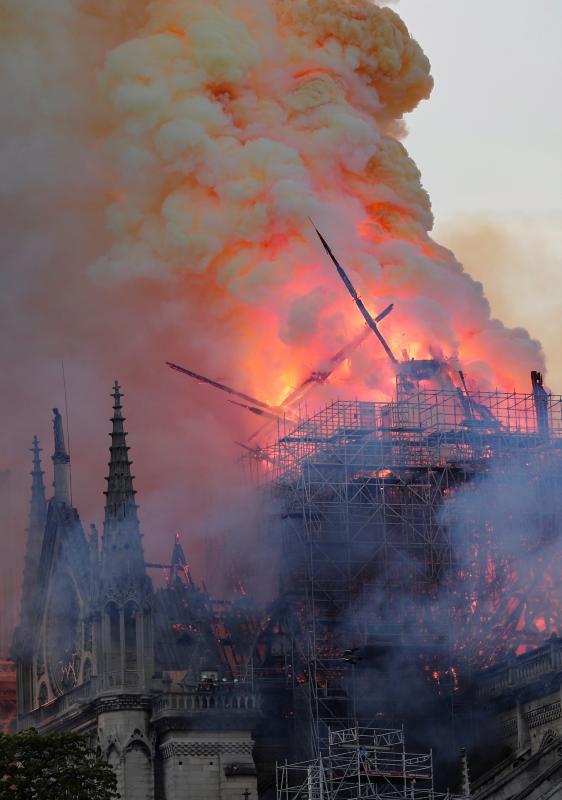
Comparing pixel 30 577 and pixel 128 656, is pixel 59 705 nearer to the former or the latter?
pixel 128 656

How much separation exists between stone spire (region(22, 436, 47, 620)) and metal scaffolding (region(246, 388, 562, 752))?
14825 millimetres

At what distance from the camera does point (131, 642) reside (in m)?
119

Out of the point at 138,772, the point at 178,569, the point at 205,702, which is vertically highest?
the point at 178,569

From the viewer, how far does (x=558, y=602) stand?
121m

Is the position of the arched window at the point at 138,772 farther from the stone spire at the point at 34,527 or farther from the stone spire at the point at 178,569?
the stone spire at the point at 34,527

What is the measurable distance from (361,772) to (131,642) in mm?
14612

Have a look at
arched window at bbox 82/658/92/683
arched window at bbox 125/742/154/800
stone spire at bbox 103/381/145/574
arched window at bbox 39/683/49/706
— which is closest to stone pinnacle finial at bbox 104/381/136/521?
stone spire at bbox 103/381/145/574

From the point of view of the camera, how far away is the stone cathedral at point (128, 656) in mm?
115312

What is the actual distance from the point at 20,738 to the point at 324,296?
122 ft

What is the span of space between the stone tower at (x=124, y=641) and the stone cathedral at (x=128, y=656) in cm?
6

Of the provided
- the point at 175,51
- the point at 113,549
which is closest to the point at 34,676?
the point at 113,549

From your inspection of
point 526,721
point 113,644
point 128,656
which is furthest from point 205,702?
point 526,721

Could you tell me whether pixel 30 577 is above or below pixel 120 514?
above

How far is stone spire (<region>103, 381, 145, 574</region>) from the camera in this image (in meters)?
120
